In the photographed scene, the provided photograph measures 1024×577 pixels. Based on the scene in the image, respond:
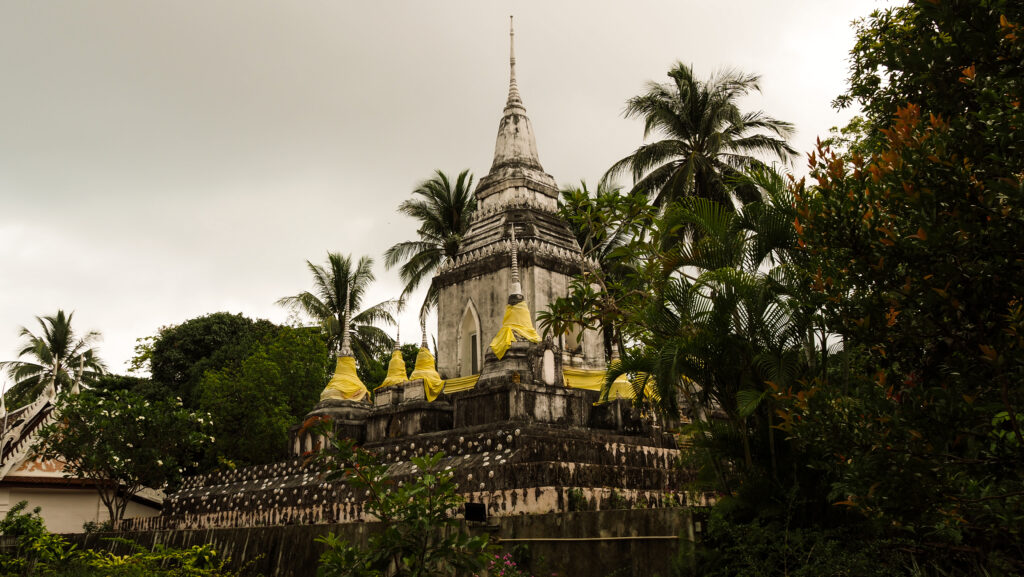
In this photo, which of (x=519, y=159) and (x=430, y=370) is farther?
(x=519, y=159)

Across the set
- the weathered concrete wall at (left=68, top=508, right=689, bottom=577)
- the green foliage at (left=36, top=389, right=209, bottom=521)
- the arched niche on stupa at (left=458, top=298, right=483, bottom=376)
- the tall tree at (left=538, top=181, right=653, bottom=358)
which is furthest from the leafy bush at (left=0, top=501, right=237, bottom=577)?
the arched niche on stupa at (left=458, top=298, right=483, bottom=376)

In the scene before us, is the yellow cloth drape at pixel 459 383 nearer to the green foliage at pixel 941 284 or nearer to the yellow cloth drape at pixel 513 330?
the yellow cloth drape at pixel 513 330

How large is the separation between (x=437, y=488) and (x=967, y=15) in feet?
16.8

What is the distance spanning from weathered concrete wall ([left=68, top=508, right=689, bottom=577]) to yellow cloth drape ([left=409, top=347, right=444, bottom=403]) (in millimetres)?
6332

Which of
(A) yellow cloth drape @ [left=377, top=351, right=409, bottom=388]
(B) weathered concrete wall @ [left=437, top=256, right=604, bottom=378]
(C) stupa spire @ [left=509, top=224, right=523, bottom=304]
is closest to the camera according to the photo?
(C) stupa spire @ [left=509, top=224, right=523, bottom=304]

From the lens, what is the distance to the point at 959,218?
388 cm

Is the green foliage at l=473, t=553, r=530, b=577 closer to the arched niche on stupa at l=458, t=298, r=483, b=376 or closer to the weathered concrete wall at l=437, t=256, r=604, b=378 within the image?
the weathered concrete wall at l=437, t=256, r=604, b=378

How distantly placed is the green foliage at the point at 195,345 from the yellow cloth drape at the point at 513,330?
1913 cm

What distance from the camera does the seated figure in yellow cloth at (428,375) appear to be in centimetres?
1608

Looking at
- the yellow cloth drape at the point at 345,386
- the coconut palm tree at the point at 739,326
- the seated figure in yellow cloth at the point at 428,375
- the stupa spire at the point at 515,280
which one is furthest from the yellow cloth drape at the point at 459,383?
the coconut palm tree at the point at 739,326

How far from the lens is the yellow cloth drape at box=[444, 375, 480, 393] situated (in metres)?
16.6

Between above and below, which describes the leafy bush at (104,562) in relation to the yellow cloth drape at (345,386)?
below

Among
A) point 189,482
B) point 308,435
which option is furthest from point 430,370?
point 189,482

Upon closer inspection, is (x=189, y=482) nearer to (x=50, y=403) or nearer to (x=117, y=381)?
(x=50, y=403)
